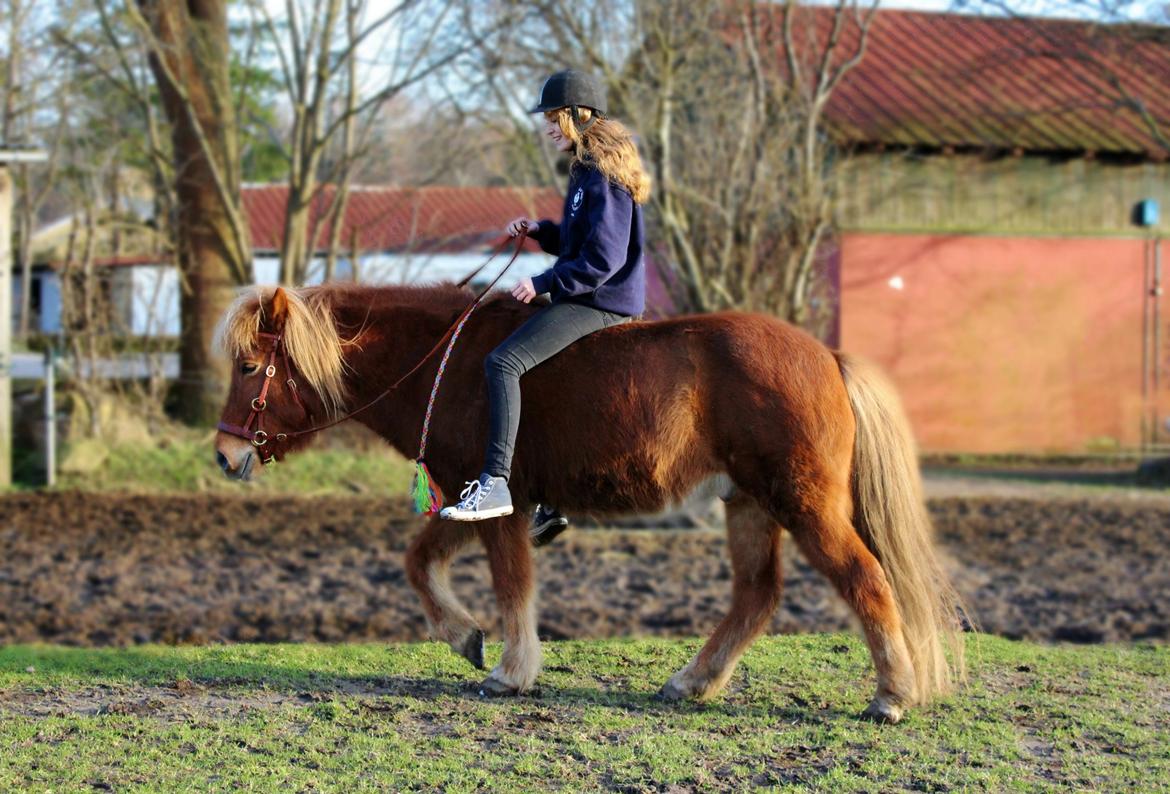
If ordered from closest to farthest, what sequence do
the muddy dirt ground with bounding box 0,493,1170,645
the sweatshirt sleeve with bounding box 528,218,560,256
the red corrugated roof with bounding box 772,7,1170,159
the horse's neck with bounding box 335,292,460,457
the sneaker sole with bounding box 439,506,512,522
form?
the sneaker sole with bounding box 439,506,512,522 < the horse's neck with bounding box 335,292,460,457 < the sweatshirt sleeve with bounding box 528,218,560,256 < the muddy dirt ground with bounding box 0,493,1170,645 < the red corrugated roof with bounding box 772,7,1170,159

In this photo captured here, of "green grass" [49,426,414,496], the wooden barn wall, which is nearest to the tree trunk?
"green grass" [49,426,414,496]

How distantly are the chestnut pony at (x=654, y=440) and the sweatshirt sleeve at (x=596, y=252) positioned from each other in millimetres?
310

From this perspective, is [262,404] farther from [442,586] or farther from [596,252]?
[596,252]

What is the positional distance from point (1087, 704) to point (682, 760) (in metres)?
2.03

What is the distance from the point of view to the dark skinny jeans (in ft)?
16.1

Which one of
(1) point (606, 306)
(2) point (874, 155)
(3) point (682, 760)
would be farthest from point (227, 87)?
(3) point (682, 760)

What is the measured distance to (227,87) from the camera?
1608 centimetres

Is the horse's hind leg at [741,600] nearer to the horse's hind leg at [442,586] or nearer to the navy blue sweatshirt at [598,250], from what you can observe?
the horse's hind leg at [442,586]

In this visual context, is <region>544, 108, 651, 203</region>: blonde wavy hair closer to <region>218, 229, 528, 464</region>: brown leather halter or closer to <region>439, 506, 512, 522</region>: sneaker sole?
<region>218, 229, 528, 464</region>: brown leather halter

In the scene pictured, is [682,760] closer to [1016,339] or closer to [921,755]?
[921,755]

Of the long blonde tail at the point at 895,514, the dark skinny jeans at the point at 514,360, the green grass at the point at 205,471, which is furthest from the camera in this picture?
the green grass at the point at 205,471

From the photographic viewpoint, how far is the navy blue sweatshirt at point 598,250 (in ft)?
16.3

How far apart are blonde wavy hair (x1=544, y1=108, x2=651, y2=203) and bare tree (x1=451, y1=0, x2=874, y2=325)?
28.1 ft

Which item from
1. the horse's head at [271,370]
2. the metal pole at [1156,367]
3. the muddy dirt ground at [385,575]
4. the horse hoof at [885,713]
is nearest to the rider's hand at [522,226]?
the horse's head at [271,370]
